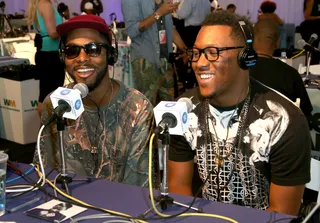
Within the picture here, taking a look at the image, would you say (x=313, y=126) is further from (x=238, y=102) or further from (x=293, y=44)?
(x=293, y=44)

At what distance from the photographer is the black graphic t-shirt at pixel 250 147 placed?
1.51 metres

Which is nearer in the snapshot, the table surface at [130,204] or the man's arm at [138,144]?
the table surface at [130,204]

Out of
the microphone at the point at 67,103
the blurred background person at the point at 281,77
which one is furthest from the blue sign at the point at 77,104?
the blurred background person at the point at 281,77

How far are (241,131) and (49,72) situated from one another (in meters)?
2.50

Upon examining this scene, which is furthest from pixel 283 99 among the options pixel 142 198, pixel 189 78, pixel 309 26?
pixel 309 26

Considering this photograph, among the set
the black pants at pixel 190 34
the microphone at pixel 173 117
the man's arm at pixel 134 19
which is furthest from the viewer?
the black pants at pixel 190 34

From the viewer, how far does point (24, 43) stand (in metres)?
6.26

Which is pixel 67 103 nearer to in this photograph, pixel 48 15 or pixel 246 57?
pixel 246 57

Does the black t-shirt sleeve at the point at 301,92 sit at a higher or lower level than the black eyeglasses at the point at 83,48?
lower

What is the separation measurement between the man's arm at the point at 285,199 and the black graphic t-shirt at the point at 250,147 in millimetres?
20

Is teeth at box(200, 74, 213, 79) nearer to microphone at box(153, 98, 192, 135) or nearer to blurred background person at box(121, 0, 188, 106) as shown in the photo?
microphone at box(153, 98, 192, 135)

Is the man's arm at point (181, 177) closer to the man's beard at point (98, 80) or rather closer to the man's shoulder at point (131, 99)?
the man's shoulder at point (131, 99)

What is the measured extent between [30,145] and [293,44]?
4.71 metres

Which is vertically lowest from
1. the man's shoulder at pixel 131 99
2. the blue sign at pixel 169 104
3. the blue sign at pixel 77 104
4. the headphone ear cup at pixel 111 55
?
the man's shoulder at pixel 131 99
